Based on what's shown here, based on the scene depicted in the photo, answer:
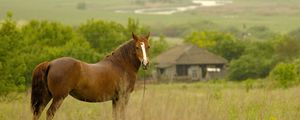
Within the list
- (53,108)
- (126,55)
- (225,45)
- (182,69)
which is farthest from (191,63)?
(53,108)

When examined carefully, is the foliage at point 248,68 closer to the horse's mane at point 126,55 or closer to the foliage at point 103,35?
the foliage at point 103,35

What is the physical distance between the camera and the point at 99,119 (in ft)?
36.0

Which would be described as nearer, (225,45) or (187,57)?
(187,57)

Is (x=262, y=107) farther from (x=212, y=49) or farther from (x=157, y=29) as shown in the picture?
(x=157, y=29)

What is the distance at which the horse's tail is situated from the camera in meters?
10.6

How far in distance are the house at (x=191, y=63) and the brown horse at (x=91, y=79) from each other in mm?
58894

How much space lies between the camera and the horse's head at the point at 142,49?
36.4 ft

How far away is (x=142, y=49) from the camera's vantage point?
36.7 ft

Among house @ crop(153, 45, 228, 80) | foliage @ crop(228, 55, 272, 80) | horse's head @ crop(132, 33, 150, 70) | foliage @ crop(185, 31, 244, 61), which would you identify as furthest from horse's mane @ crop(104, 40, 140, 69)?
foliage @ crop(185, 31, 244, 61)

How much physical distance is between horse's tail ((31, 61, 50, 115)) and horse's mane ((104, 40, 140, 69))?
4.24 feet

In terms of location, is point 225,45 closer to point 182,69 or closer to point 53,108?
point 182,69

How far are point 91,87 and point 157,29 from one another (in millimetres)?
143874

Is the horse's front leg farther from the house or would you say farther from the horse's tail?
the house

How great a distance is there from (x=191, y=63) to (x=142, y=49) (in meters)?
63.3
